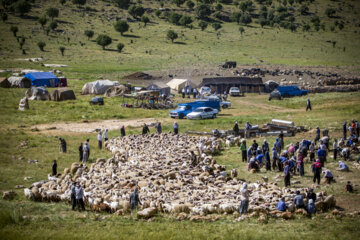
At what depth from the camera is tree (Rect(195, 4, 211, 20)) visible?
139250mm

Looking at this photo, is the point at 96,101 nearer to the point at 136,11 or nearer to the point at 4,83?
the point at 4,83

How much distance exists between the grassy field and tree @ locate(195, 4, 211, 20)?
10090 centimetres

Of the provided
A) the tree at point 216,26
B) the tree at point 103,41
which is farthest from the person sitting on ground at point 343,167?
the tree at point 216,26

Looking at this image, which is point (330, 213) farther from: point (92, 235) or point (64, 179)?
point (64, 179)

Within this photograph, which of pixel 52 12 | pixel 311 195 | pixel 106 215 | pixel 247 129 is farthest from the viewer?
pixel 52 12

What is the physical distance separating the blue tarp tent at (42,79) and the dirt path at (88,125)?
20403 mm

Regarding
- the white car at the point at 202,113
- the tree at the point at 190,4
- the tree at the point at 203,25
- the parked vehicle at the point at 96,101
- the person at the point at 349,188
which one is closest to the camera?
the person at the point at 349,188

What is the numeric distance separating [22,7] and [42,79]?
6736cm

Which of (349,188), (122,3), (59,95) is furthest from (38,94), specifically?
(122,3)

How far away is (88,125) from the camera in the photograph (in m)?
37.6

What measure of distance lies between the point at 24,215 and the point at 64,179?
4386mm

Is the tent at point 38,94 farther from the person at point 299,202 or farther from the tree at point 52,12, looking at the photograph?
the tree at point 52,12

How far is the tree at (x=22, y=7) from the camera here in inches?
4499

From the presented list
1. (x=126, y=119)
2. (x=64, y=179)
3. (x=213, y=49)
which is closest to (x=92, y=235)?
(x=64, y=179)
